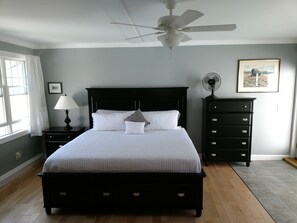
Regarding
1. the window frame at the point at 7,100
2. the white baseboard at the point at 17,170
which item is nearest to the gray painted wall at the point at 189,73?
the window frame at the point at 7,100

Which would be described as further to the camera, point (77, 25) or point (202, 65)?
point (202, 65)

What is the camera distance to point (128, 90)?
4059 mm

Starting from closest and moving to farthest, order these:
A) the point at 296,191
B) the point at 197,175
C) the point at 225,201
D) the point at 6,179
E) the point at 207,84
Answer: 1. the point at 197,175
2. the point at 225,201
3. the point at 296,191
4. the point at 6,179
5. the point at 207,84

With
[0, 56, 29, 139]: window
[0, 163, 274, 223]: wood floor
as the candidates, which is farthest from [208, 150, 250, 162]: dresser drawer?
[0, 56, 29, 139]: window

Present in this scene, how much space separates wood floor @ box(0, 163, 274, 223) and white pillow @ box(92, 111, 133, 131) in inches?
53.0


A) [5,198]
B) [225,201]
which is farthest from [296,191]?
[5,198]

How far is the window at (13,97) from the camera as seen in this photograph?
11.3 ft

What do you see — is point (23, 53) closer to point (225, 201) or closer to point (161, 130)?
point (161, 130)

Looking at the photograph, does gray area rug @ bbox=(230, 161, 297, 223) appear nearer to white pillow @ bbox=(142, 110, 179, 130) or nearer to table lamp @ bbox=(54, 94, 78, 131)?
white pillow @ bbox=(142, 110, 179, 130)

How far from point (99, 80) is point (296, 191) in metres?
3.81

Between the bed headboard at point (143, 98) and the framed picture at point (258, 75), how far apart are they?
Result: 3.78ft

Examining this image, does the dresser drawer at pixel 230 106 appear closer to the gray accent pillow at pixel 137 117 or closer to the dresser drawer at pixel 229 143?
the dresser drawer at pixel 229 143

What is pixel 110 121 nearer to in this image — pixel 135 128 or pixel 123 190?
pixel 135 128

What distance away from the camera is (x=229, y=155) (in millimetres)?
3887
